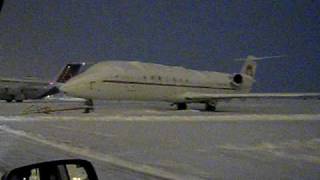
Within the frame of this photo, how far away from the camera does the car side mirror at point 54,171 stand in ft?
6.89

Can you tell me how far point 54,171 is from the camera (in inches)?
85.1

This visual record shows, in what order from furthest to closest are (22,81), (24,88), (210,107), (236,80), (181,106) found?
(22,81) → (24,88) → (236,80) → (181,106) → (210,107)

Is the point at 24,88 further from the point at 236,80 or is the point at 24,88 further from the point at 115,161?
the point at 115,161

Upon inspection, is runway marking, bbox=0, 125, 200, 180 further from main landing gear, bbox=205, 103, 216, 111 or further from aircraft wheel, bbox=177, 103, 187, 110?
aircraft wheel, bbox=177, 103, 187, 110

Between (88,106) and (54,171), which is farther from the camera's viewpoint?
(88,106)

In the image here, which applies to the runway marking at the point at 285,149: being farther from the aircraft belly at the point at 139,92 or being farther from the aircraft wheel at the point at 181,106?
the aircraft wheel at the point at 181,106

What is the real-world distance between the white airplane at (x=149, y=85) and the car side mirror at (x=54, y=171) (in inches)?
806

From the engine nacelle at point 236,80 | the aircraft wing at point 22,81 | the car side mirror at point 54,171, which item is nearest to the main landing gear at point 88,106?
the engine nacelle at point 236,80

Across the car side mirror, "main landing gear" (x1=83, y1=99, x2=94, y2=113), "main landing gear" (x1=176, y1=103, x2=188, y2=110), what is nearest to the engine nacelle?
"main landing gear" (x1=176, y1=103, x2=188, y2=110)

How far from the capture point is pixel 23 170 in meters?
2.12

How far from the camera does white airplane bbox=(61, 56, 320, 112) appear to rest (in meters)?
22.8

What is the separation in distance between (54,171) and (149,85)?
22302 millimetres

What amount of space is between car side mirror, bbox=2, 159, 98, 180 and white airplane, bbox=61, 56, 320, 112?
20.5 m

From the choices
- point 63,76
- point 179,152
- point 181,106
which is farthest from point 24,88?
point 179,152
